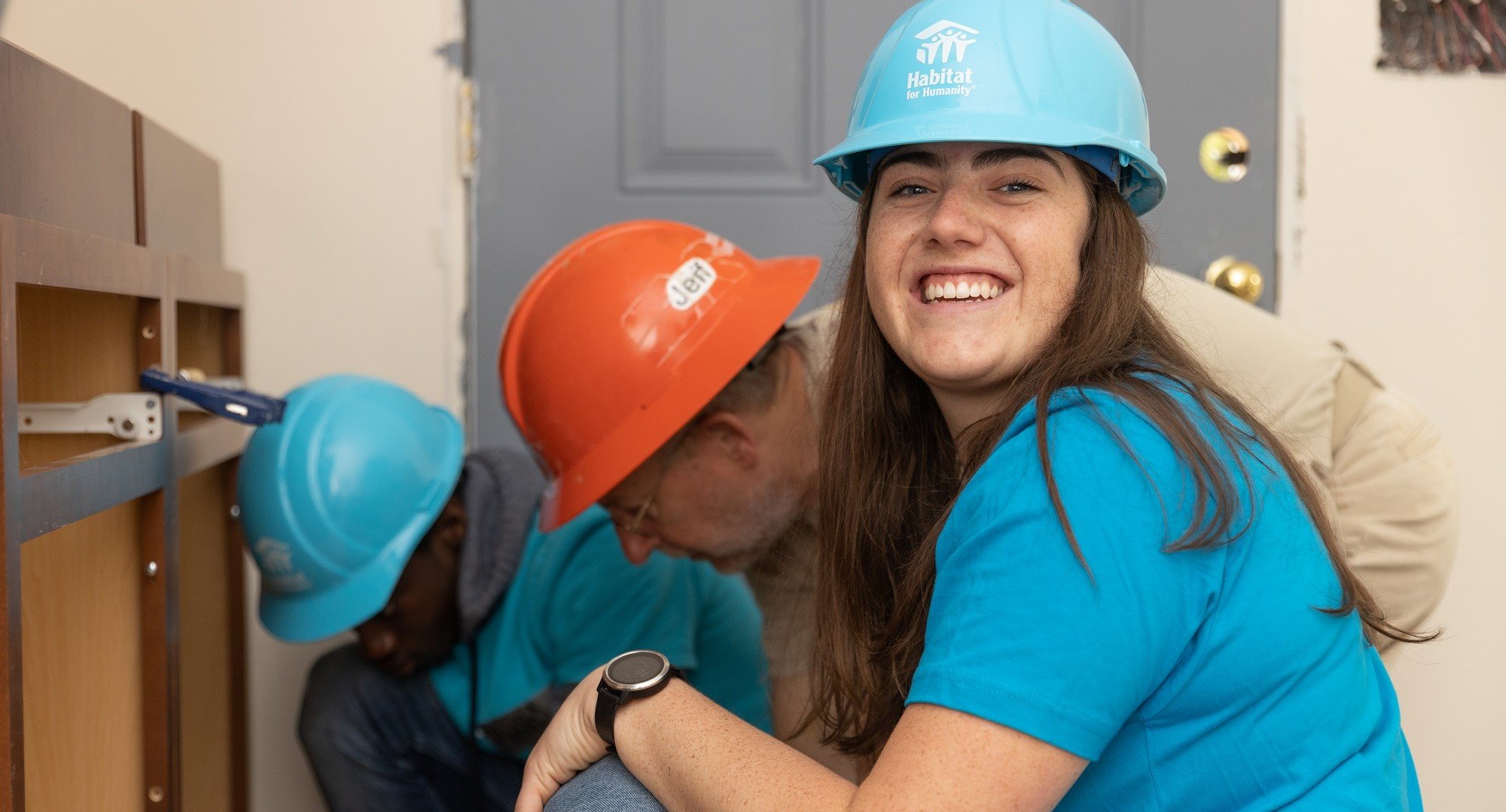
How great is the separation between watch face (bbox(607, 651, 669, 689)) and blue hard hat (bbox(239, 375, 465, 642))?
59cm

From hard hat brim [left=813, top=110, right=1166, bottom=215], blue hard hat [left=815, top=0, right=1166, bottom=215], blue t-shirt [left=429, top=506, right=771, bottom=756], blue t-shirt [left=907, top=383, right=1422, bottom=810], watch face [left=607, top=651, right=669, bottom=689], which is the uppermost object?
blue hard hat [left=815, top=0, right=1166, bottom=215]

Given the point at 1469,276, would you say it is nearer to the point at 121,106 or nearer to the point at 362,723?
the point at 362,723

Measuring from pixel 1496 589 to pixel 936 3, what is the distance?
5.73ft

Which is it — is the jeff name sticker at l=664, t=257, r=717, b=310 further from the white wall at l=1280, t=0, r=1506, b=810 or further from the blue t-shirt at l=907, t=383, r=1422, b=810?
the white wall at l=1280, t=0, r=1506, b=810

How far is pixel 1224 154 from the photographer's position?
203 centimetres

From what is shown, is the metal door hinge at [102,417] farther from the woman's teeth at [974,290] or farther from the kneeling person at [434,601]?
the woman's teeth at [974,290]

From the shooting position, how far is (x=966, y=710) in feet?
2.48

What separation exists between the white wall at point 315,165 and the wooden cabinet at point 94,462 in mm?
270

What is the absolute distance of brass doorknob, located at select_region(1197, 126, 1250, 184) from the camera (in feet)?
6.64

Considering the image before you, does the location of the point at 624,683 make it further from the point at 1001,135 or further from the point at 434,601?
the point at 434,601

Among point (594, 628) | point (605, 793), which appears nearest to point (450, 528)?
point (594, 628)

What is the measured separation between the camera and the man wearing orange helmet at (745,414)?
1416mm

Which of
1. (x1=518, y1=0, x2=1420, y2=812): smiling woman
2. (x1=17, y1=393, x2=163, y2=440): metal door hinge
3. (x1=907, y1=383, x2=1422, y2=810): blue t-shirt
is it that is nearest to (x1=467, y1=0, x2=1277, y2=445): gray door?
(x1=17, y1=393, x2=163, y2=440): metal door hinge

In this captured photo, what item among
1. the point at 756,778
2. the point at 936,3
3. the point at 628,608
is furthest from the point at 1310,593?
the point at 628,608
